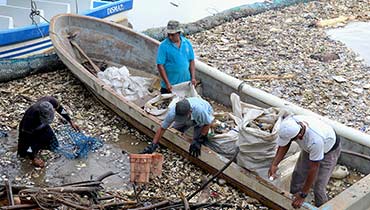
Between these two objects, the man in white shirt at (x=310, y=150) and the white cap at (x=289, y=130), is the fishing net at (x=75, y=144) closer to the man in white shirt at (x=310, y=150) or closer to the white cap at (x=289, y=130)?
the man in white shirt at (x=310, y=150)

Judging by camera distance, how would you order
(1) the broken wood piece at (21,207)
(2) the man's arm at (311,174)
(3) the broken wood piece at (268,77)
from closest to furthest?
1. (1) the broken wood piece at (21,207)
2. (2) the man's arm at (311,174)
3. (3) the broken wood piece at (268,77)

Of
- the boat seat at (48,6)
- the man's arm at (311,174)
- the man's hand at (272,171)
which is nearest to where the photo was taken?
the man's arm at (311,174)

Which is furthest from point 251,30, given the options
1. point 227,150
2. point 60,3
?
point 227,150

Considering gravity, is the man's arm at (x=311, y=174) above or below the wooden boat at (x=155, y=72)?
above

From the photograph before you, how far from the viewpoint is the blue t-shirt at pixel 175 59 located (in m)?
7.14

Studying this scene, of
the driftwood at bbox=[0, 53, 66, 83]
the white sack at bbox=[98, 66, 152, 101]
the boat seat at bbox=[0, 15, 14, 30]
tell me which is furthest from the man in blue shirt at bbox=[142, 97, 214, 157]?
the boat seat at bbox=[0, 15, 14, 30]

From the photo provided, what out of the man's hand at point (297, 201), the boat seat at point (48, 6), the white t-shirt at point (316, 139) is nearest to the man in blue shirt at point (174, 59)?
the white t-shirt at point (316, 139)

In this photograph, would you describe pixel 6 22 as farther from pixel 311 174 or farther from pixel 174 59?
pixel 311 174

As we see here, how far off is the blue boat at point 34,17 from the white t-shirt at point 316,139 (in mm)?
5938

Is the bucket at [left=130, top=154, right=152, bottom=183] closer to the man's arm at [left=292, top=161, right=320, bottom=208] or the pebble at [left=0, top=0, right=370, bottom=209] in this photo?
the pebble at [left=0, top=0, right=370, bottom=209]

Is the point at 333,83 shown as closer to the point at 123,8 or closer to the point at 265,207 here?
the point at 265,207

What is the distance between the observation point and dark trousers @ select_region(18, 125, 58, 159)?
649 centimetres

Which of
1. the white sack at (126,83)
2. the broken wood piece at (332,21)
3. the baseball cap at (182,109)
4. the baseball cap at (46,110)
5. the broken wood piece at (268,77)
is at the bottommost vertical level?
the broken wood piece at (268,77)

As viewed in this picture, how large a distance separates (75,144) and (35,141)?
63 cm
